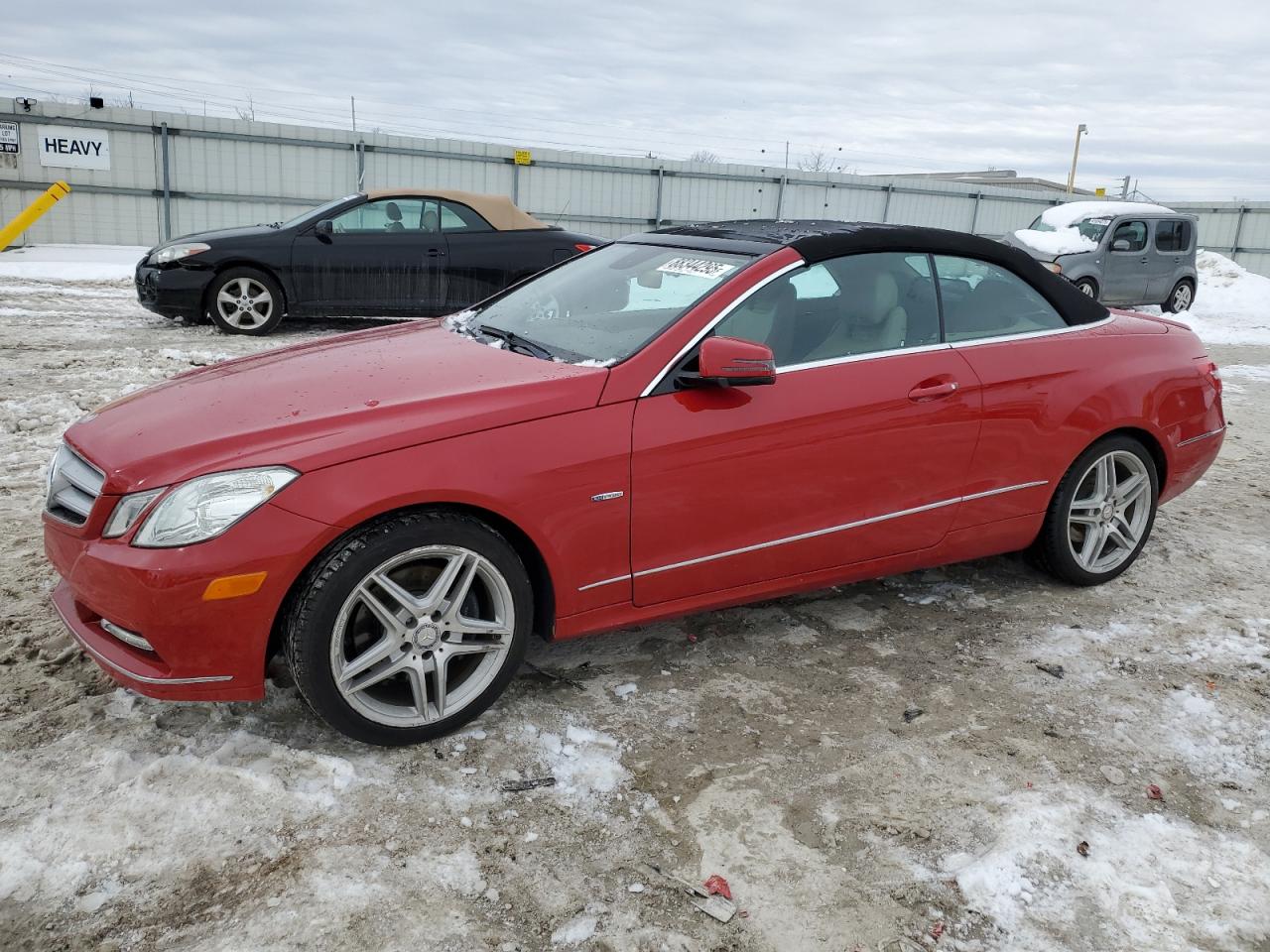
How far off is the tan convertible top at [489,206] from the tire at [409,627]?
26.3 feet

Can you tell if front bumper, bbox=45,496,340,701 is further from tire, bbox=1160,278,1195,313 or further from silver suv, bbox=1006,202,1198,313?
tire, bbox=1160,278,1195,313

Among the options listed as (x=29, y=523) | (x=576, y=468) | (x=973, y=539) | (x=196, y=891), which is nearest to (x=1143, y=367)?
(x=973, y=539)

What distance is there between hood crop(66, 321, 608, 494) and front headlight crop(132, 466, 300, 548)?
3 centimetres

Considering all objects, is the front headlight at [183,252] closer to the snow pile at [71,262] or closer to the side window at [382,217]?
the side window at [382,217]

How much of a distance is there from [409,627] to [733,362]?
1261 mm

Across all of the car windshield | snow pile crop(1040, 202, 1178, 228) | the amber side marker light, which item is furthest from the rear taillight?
snow pile crop(1040, 202, 1178, 228)

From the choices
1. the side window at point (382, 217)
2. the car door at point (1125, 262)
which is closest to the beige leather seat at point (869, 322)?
the side window at point (382, 217)

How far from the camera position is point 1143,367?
421cm

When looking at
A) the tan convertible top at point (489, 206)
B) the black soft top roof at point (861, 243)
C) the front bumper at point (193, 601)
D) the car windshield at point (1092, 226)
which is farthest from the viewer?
the car windshield at point (1092, 226)

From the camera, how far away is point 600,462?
9.77ft

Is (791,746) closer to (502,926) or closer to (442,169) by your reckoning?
(502,926)

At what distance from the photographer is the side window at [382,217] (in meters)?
9.92

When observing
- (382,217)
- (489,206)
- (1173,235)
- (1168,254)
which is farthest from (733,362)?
(1173,235)

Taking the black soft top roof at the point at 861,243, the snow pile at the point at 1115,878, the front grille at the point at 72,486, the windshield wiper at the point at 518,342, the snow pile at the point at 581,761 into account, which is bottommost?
the snow pile at the point at 581,761
